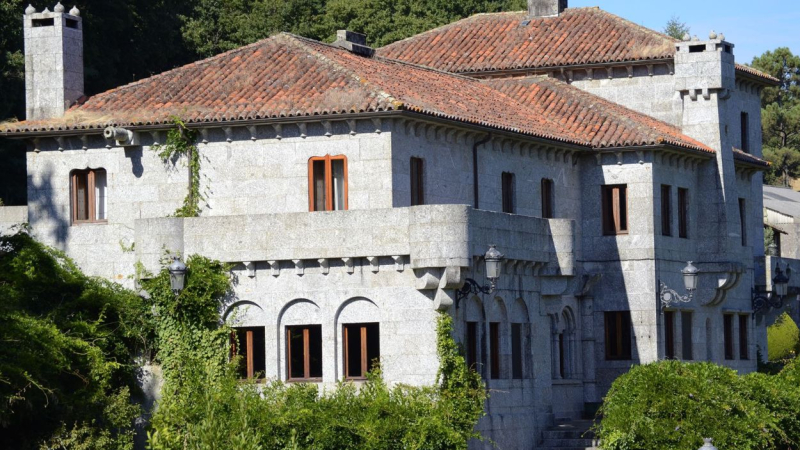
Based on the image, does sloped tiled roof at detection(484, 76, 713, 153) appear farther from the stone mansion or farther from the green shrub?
the green shrub

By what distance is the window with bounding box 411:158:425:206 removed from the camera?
45875 mm

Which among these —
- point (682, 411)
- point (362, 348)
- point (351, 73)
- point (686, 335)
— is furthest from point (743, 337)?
point (362, 348)

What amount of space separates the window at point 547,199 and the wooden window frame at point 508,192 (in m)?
1.81

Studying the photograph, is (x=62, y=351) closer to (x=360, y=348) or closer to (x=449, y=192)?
(x=360, y=348)

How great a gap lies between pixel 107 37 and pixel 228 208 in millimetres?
21736

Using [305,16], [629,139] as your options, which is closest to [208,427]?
[629,139]

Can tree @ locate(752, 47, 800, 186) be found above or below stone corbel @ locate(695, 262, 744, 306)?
above

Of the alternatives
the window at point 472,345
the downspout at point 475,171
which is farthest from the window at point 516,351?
the downspout at point 475,171

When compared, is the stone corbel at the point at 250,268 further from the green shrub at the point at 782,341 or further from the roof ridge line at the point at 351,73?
the green shrub at the point at 782,341

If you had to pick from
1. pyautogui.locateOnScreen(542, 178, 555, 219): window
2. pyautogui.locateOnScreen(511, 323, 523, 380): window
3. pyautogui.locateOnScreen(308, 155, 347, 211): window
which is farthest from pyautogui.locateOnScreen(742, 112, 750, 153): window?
pyautogui.locateOnScreen(308, 155, 347, 211): window

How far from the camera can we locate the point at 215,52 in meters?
75.1

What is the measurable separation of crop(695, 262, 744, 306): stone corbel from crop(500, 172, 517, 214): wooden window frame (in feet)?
25.9

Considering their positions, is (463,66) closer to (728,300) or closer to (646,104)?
(646,104)

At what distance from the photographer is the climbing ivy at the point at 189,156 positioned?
45.9 m
